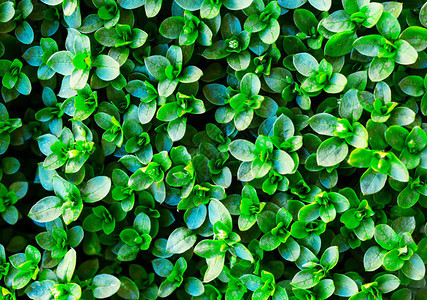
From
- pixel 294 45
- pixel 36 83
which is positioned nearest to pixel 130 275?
pixel 36 83

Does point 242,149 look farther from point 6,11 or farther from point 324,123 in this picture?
point 6,11

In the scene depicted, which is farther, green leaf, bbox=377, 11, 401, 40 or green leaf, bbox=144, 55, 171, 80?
green leaf, bbox=144, 55, 171, 80

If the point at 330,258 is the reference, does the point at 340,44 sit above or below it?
above

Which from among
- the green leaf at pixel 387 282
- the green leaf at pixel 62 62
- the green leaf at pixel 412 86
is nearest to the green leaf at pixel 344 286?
the green leaf at pixel 387 282

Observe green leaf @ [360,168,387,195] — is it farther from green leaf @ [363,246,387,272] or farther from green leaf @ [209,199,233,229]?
green leaf @ [209,199,233,229]

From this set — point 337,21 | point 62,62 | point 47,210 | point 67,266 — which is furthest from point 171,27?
point 67,266

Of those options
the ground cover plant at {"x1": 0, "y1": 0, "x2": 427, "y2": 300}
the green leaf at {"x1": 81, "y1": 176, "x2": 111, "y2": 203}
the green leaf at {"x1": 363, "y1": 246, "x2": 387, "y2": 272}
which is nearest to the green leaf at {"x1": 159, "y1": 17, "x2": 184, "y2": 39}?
the ground cover plant at {"x1": 0, "y1": 0, "x2": 427, "y2": 300}

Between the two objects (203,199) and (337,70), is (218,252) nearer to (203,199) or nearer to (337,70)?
(203,199)

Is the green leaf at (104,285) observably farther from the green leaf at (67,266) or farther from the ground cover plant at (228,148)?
the green leaf at (67,266)
